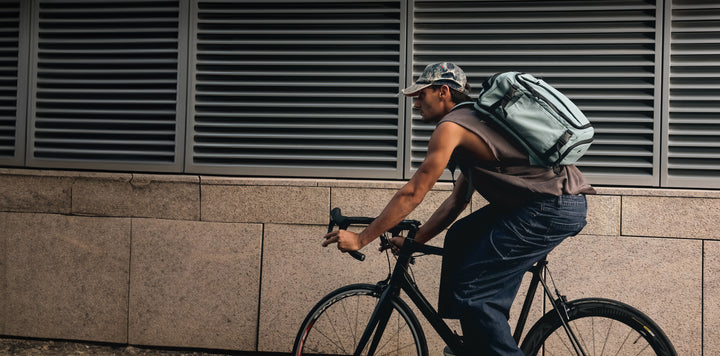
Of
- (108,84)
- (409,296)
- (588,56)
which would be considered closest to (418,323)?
(409,296)

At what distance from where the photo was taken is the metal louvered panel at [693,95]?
4820mm

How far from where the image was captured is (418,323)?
3248 mm

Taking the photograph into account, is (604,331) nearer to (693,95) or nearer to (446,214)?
(446,214)

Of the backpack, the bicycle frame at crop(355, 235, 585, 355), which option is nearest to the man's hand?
the bicycle frame at crop(355, 235, 585, 355)

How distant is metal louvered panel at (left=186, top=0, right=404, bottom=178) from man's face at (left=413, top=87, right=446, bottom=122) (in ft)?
6.24

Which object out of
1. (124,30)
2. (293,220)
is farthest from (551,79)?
(124,30)

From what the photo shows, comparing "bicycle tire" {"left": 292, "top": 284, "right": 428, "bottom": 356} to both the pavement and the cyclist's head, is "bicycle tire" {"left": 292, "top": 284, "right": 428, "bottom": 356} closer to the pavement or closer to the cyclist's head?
the cyclist's head

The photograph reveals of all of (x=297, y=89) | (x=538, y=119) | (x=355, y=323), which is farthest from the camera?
(x=297, y=89)

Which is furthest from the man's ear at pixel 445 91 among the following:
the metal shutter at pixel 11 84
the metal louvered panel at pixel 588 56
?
the metal shutter at pixel 11 84

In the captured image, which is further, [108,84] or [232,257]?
[108,84]

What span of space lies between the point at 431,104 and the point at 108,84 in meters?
3.45

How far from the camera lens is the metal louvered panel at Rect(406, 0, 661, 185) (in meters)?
4.88

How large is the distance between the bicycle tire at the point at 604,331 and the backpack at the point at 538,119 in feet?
2.51

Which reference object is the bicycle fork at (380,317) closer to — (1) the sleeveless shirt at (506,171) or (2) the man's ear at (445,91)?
(1) the sleeveless shirt at (506,171)
